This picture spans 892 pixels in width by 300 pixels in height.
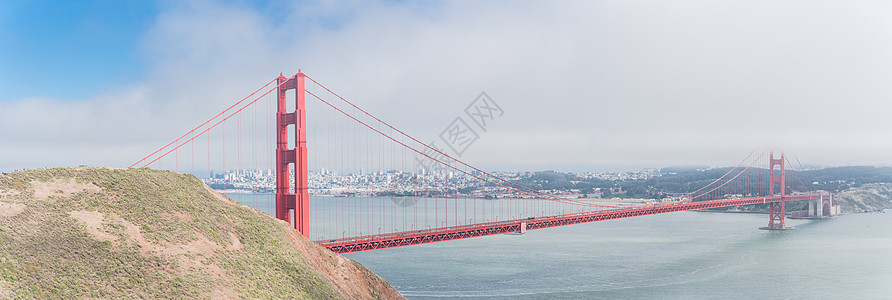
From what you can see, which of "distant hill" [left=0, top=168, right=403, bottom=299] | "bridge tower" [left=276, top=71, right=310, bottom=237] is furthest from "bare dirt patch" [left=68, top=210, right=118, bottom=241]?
"bridge tower" [left=276, top=71, right=310, bottom=237]

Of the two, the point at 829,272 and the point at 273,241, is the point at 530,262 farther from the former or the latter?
the point at 273,241

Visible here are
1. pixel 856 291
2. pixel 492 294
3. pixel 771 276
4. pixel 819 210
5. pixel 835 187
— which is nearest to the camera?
pixel 492 294

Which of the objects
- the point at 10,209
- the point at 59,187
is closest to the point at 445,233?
the point at 59,187

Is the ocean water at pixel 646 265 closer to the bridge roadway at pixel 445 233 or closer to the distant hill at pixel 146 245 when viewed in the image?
the bridge roadway at pixel 445 233

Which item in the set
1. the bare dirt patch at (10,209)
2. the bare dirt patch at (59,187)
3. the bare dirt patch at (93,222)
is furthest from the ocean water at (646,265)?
the bare dirt patch at (10,209)

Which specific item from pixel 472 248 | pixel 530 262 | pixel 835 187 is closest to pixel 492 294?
pixel 530 262

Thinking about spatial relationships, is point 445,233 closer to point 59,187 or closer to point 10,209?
point 59,187

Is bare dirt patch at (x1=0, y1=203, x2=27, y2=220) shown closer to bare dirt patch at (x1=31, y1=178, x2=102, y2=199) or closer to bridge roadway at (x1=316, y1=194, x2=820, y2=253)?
bare dirt patch at (x1=31, y1=178, x2=102, y2=199)
